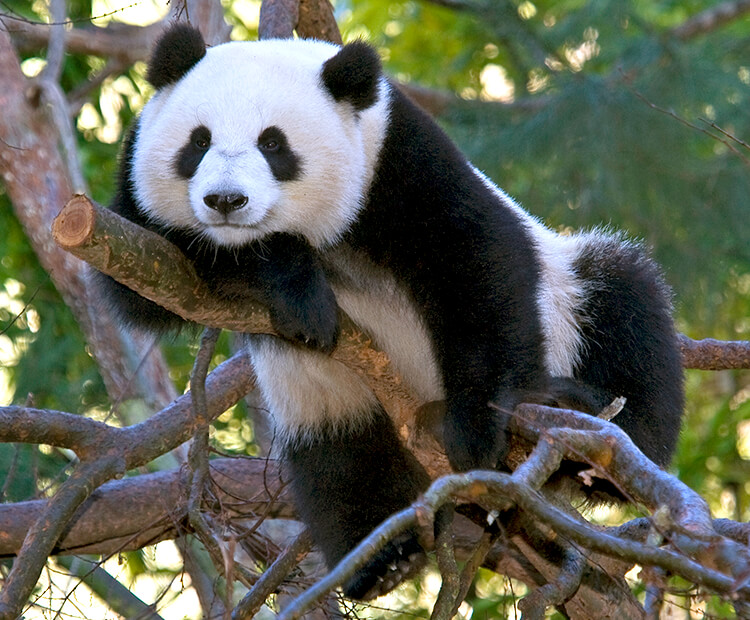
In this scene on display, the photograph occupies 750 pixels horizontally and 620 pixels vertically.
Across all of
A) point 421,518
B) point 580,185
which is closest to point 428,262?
point 421,518

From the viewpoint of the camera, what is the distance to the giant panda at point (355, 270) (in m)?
2.98

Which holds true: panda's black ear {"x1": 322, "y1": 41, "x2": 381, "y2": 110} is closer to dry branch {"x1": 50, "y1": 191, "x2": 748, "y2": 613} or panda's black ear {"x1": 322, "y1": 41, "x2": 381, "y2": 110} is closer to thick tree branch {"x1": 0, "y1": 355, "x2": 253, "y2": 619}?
dry branch {"x1": 50, "y1": 191, "x2": 748, "y2": 613}

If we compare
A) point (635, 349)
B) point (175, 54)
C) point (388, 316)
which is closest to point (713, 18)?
point (635, 349)

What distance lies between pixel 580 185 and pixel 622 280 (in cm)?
329

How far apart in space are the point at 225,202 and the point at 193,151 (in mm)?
370

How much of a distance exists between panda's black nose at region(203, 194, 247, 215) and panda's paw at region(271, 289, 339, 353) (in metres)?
0.33

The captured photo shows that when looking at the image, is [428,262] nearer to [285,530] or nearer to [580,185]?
[285,530]

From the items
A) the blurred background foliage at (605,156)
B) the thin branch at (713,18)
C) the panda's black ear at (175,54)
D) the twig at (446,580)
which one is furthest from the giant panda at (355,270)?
the thin branch at (713,18)

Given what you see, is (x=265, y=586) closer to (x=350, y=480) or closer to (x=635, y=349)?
(x=350, y=480)

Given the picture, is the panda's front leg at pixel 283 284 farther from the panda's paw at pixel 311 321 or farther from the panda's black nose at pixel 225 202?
the panda's black nose at pixel 225 202

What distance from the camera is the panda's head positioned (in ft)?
9.70

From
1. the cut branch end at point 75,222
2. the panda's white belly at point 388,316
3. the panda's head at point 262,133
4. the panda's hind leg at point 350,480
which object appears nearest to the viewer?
the cut branch end at point 75,222

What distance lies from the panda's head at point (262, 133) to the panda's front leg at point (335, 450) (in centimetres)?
60

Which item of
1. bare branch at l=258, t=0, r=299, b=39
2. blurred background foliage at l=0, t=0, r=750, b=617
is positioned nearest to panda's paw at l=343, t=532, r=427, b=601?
bare branch at l=258, t=0, r=299, b=39
